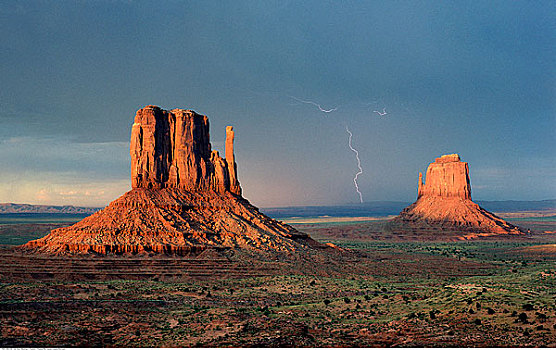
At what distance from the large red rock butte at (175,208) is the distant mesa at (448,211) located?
81.6 meters

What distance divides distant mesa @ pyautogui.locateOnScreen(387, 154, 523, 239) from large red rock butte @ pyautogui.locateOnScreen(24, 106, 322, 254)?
268 ft

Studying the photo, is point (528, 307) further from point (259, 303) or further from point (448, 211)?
point (448, 211)

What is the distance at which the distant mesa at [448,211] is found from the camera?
475 ft

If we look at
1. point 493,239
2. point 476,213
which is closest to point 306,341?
point 493,239

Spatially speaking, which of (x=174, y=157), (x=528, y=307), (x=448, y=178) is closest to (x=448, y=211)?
(x=448, y=178)

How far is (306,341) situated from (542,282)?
2625 cm

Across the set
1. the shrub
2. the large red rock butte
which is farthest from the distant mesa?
the shrub

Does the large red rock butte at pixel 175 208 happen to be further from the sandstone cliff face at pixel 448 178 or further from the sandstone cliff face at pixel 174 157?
the sandstone cliff face at pixel 448 178

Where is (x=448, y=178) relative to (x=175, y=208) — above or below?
above

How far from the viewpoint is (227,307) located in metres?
40.1

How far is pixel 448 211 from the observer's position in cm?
15388

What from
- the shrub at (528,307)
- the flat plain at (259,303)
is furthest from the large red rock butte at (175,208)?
the shrub at (528,307)

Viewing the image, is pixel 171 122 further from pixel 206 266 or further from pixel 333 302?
pixel 333 302

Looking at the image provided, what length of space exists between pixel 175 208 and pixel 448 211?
351ft
